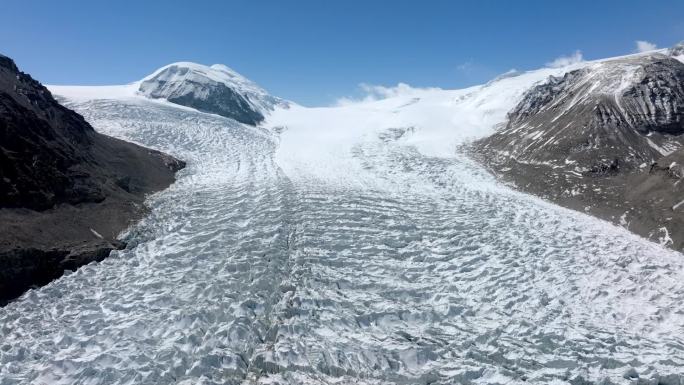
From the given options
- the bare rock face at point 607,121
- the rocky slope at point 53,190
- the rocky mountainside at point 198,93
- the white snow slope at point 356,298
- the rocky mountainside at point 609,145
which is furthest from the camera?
the rocky mountainside at point 198,93

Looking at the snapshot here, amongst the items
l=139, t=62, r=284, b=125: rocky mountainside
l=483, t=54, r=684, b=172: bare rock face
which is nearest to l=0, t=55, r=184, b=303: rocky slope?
l=483, t=54, r=684, b=172: bare rock face

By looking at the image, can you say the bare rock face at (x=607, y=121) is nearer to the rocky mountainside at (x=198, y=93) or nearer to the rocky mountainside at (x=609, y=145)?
the rocky mountainside at (x=609, y=145)

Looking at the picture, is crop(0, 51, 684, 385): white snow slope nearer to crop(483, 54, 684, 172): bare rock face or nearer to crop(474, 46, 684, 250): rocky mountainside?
crop(474, 46, 684, 250): rocky mountainside

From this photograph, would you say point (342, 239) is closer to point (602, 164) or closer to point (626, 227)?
point (626, 227)

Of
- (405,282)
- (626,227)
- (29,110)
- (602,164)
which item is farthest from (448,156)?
(29,110)

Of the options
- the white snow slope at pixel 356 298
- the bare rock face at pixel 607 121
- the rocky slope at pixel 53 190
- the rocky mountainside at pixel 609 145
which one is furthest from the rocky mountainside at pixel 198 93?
the white snow slope at pixel 356 298

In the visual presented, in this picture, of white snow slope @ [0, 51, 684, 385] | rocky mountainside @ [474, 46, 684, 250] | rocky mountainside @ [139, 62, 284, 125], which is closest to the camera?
white snow slope @ [0, 51, 684, 385]
